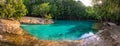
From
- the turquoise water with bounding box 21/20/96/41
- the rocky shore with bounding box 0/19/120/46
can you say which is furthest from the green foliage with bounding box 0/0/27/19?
the rocky shore with bounding box 0/19/120/46

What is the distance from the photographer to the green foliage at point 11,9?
40.5 m

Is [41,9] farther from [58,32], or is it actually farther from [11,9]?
[58,32]

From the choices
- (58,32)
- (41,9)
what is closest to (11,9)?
(58,32)

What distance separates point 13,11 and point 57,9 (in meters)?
32.6

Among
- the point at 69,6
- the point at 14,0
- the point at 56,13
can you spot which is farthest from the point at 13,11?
the point at 69,6

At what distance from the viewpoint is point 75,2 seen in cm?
7769

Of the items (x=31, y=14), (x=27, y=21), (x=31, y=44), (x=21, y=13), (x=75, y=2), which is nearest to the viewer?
(x=31, y=44)

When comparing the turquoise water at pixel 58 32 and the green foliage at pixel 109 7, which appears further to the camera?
the turquoise water at pixel 58 32

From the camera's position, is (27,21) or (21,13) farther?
(27,21)

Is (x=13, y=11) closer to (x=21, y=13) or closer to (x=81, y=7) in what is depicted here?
(x=21, y=13)

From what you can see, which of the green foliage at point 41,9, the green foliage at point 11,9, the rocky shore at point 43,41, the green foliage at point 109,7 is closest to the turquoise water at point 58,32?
the rocky shore at point 43,41

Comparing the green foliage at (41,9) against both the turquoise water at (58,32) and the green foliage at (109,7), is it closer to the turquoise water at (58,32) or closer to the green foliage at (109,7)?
the turquoise water at (58,32)

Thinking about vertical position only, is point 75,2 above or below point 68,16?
above

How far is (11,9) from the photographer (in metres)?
41.1
